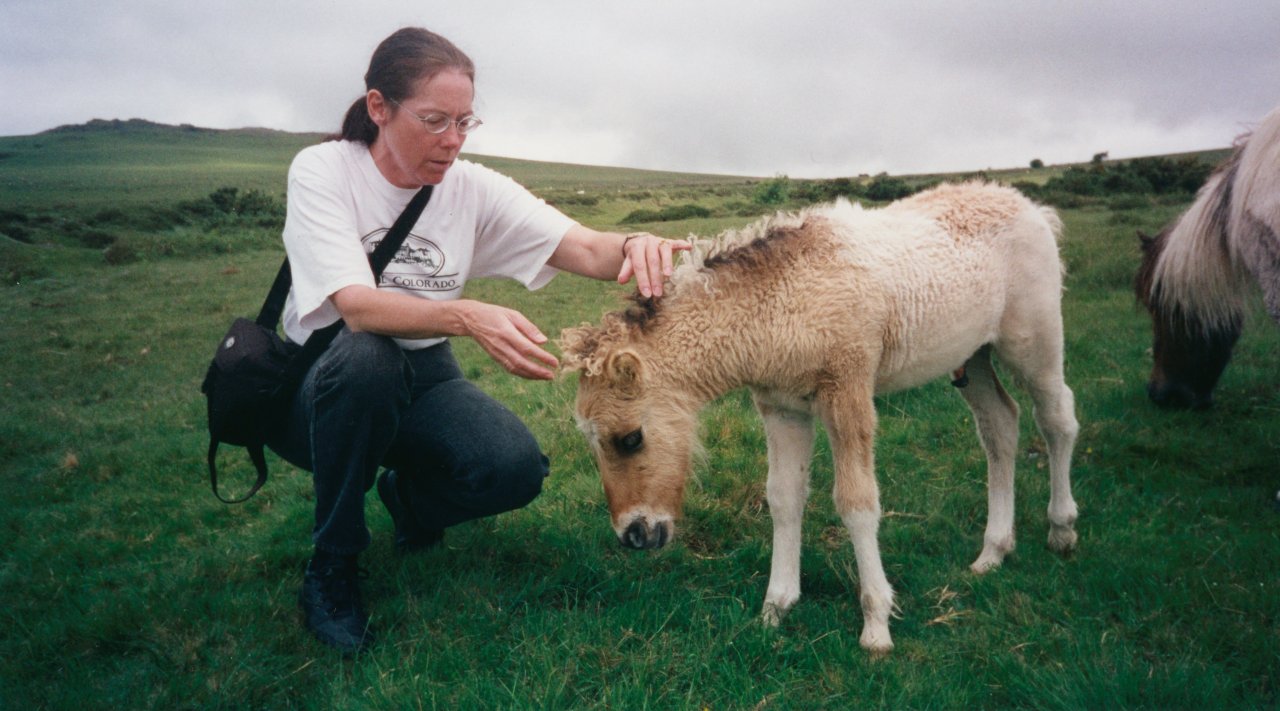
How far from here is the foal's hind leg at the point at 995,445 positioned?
4277 mm

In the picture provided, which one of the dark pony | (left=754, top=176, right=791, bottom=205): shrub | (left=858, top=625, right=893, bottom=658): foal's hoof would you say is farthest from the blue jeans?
(left=754, top=176, right=791, bottom=205): shrub

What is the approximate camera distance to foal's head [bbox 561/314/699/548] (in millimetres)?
3400

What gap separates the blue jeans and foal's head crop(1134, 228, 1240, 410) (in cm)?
556

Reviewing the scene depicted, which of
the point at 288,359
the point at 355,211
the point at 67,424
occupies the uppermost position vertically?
the point at 355,211

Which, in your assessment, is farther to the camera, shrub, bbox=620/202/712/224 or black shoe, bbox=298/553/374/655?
shrub, bbox=620/202/712/224

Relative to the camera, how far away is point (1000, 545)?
4266mm

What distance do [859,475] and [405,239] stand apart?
2.60 metres

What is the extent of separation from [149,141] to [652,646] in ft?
162

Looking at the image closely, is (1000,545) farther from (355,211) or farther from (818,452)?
(355,211)

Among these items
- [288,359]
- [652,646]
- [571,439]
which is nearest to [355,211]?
[288,359]

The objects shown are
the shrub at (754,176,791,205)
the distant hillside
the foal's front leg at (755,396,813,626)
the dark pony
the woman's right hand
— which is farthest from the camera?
the shrub at (754,176,791,205)

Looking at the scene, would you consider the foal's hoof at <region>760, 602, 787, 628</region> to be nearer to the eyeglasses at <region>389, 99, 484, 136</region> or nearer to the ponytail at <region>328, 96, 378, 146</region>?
the eyeglasses at <region>389, 99, 484, 136</region>

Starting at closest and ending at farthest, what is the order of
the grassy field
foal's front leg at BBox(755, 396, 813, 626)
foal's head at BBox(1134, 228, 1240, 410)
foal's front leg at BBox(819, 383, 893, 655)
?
the grassy field
foal's front leg at BBox(819, 383, 893, 655)
foal's front leg at BBox(755, 396, 813, 626)
foal's head at BBox(1134, 228, 1240, 410)

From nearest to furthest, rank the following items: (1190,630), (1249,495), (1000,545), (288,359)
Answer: (1190,630), (288,359), (1000,545), (1249,495)
